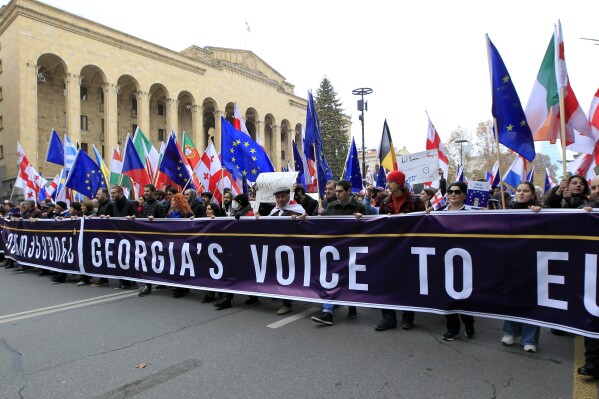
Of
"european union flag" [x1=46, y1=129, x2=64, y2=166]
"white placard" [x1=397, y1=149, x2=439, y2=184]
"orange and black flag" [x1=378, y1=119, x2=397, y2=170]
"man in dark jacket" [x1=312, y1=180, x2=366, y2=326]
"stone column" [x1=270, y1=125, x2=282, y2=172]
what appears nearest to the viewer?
"man in dark jacket" [x1=312, y1=180, x2=366, y2=326]

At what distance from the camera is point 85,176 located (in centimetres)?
1000

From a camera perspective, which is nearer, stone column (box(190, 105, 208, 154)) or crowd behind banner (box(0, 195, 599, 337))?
crowd behind banner (box(0, 195, 599, 337))

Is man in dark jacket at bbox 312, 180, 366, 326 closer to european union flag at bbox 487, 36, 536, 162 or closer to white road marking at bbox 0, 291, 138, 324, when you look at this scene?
european union flag at bbox 487, 36, 536, 162

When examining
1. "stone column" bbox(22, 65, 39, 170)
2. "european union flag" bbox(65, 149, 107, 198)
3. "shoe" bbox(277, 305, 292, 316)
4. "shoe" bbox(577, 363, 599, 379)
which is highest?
"stone column" bbox(22, 65, 39, 170)

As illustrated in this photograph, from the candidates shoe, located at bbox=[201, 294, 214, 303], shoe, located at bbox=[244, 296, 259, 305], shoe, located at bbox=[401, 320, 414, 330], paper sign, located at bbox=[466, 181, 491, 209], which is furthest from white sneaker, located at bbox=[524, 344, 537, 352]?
shoe, located at bbox=[201, 294, 214, 303]

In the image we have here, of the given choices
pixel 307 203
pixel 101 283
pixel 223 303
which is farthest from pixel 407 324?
pixel 101 283

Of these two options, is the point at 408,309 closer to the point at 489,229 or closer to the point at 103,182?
the point at 489,229

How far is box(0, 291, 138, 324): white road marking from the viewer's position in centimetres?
566

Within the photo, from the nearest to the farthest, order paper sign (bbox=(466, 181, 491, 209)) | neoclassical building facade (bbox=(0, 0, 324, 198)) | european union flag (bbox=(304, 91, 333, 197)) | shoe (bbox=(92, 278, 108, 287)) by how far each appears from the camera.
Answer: paper sign (bbox=(466, 181, 491, 209)) → european union flag (bbox=(304, 91, 333, 197)) → shoe (bbox=(92, 278, 108, 287)) → neoclassical building facade (bbox=(0, 0, 324, 198))

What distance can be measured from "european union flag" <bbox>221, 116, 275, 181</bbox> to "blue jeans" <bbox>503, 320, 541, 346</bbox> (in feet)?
19.9

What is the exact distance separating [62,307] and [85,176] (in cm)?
475


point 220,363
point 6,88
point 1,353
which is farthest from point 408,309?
point 6,88

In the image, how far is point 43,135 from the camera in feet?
109

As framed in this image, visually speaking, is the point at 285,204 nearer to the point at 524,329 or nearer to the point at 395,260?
the point at 395,260
